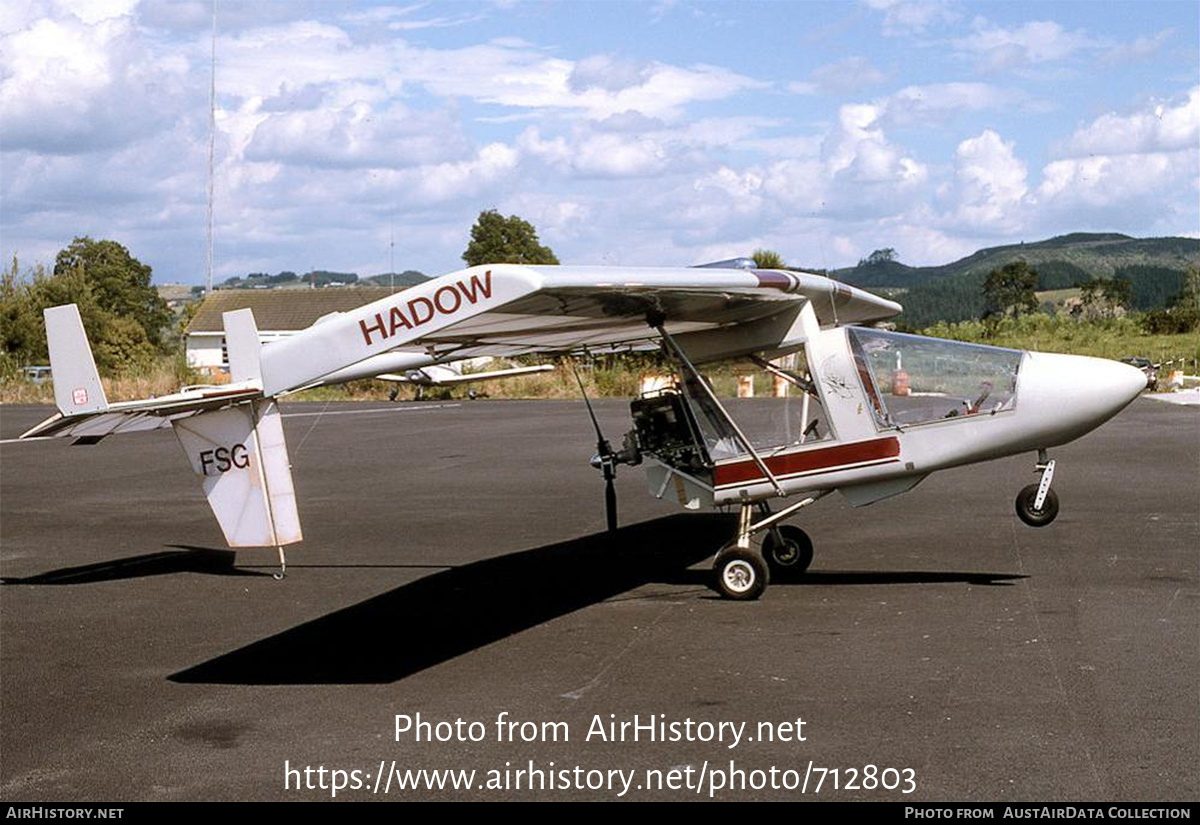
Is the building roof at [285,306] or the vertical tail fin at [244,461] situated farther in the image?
the building roof at [285,306]

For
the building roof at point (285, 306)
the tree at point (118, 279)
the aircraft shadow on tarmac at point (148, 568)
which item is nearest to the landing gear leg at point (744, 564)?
the aircraft shadow on tarmac at point (148, 568)

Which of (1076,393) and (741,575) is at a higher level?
(1076,393)

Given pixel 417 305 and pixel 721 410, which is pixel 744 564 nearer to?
pixel 721 410

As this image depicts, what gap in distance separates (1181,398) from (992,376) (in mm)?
33770

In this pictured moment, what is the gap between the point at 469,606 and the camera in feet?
33.6

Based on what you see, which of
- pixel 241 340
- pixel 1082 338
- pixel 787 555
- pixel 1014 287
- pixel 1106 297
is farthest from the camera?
pixel 1106 297

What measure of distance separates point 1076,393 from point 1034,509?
38.7 inches

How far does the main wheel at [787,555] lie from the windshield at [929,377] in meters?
1.55

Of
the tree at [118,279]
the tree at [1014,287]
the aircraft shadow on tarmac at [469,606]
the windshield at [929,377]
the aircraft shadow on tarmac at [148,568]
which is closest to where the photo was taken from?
the aircraft shadow on tarmac at [469,606]

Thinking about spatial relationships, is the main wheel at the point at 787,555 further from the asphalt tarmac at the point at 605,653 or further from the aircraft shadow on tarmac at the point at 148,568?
the aircraft shadow on tarmac at the point at 148,568

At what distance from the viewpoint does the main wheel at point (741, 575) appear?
9.92 m

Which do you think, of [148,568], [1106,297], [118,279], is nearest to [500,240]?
[118,279]

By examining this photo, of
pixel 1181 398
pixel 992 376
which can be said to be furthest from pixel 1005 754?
pixel 1181 398
